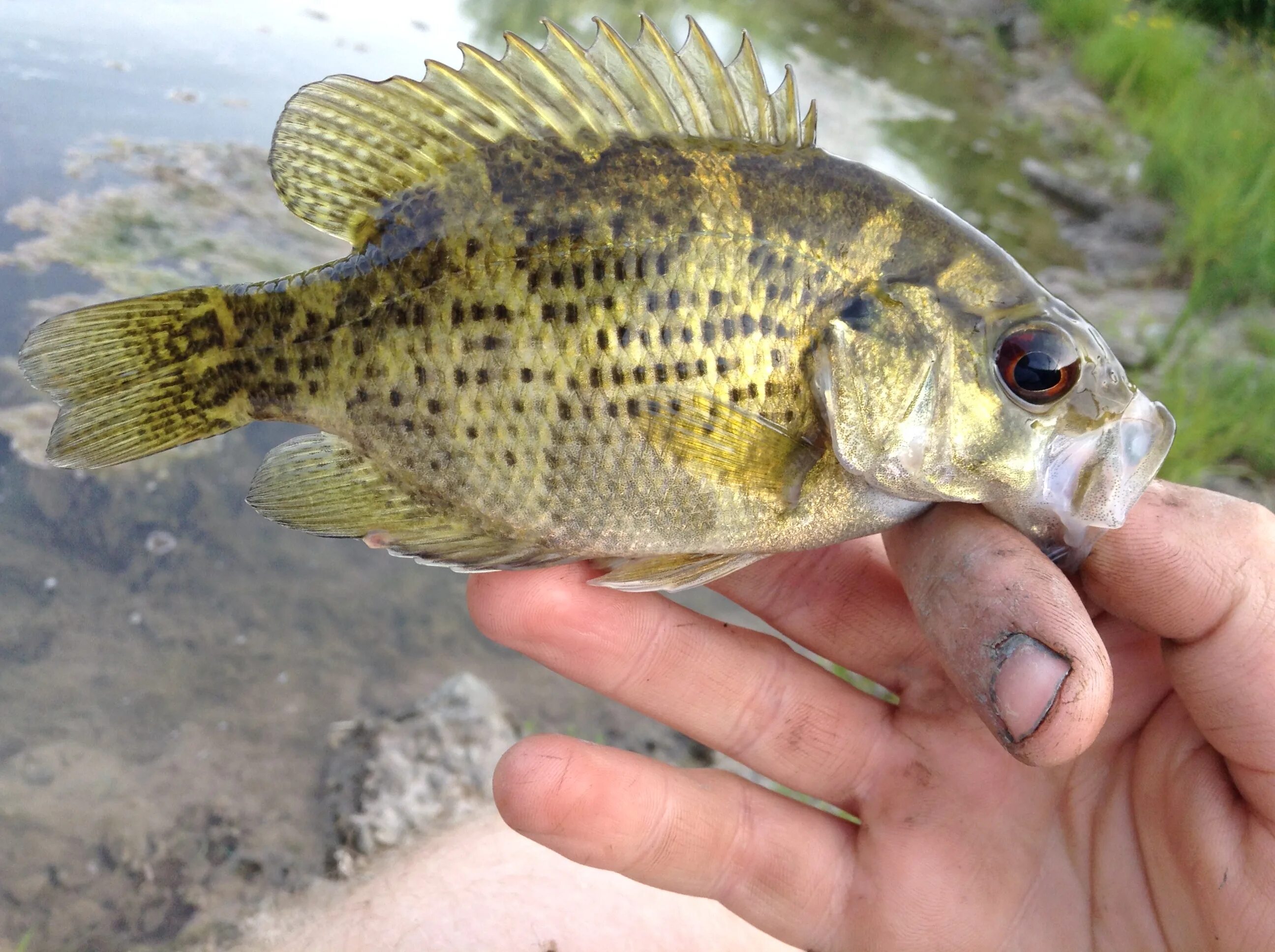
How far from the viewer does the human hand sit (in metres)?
1.64

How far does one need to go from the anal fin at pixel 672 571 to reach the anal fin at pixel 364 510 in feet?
0.56

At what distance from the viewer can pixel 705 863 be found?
216 cm

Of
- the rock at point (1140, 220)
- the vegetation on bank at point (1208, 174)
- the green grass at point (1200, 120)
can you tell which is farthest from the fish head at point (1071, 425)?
the rock at point (1140, 220)

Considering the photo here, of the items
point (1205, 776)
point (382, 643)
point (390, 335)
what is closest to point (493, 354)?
point (390, 335)

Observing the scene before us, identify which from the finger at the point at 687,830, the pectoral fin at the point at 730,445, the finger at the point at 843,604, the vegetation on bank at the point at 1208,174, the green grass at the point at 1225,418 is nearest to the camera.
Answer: the pectoral fin at the point at 730,445

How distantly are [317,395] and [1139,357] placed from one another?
6012 millimetres

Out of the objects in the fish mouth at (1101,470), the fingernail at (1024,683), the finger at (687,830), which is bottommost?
the finger at (687,830)

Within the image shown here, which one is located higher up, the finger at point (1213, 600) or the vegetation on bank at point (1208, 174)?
the vegetation on bank at point (1208, 174)

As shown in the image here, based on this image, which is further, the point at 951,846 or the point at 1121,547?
the point at 951,846

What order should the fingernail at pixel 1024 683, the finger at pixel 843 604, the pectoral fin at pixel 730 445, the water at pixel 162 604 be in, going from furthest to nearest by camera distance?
the water at pixel 162 604 < the finger at pixel 843 604 < the pectoral fin at pixel 730 445 < the fingernail at pixel 1024 683

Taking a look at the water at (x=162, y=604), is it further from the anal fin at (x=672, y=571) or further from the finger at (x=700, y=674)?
the anal fin at (x=672, y=571)

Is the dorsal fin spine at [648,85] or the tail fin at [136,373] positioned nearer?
the dorsal fin spine at [648,85]

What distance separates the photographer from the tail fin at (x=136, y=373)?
193 cm

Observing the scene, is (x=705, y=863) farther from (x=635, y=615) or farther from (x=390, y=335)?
(x=390, y=335)
